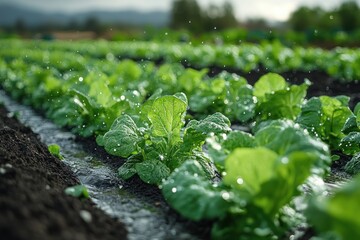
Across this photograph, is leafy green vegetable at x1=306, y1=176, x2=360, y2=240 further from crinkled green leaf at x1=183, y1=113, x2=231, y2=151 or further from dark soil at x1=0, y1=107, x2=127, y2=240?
crinkled green leaf at x1=183, y1=113, x2=231, y2=151

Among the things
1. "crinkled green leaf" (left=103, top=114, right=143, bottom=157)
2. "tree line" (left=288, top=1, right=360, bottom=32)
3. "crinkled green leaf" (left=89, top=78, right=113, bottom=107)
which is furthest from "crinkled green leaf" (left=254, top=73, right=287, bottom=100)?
"tree line" (left=288, top=1, right=360, bottom=32)

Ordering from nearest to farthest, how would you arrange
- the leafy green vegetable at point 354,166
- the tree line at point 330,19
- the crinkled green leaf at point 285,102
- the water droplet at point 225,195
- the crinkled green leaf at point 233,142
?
the water droplet at point 225,195 → the crinkled green leaf at point 233,142 → the leafy green vegetable at point 354,166 → the crinkled green leaf at point 285,102 → the tree line at point 330,19

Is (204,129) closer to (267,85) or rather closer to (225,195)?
→ (225,195)

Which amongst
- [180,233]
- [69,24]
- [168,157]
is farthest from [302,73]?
[69,24]

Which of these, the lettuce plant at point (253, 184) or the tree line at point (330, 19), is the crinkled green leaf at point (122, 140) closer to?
the lettuce plant at point (253, 184)

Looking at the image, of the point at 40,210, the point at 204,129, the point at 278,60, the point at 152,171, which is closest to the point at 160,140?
the point at 152,171

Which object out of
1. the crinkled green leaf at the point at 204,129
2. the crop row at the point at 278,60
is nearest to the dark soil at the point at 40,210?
the crinkled green leaf at the point at 204,129
